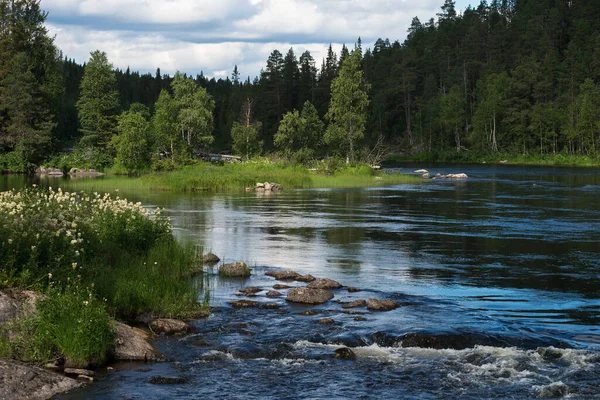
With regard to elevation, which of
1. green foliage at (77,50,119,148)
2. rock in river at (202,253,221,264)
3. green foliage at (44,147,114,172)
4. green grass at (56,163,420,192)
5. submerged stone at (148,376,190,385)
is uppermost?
green foliage at (77,50,119,148)

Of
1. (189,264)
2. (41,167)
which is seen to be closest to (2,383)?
(189,264)

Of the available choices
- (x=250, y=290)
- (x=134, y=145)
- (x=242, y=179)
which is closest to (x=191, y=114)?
(x=134, y=145)

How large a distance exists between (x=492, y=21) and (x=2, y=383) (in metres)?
190

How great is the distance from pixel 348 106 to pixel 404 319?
231ft

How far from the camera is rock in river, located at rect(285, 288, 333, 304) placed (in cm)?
1719

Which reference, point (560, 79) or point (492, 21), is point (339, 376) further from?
point (492, 21)

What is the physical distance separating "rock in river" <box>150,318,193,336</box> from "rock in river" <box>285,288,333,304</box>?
349 cm

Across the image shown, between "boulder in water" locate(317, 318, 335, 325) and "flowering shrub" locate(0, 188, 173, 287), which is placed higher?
"flowering shrub" locate(0, 188, 173, 287)

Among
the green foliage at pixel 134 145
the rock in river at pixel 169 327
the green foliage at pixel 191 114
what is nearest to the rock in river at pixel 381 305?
the rock in river at pixel 169 327

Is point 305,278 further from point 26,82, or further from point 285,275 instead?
point 26,82

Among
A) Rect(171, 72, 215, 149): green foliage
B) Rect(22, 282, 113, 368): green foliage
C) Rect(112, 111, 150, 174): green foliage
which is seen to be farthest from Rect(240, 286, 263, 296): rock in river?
Rect(171, 72, 215, 149): green foliage

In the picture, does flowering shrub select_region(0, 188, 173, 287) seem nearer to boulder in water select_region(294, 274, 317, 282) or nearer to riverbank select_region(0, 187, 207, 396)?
riverbank select_region(0, 187, 207, 396)

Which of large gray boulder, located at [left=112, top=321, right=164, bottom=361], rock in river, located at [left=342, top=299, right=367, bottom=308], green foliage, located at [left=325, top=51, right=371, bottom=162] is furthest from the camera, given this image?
green foliage, located at [left=325, top=51, right=371, bottom=162]

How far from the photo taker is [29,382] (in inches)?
414
